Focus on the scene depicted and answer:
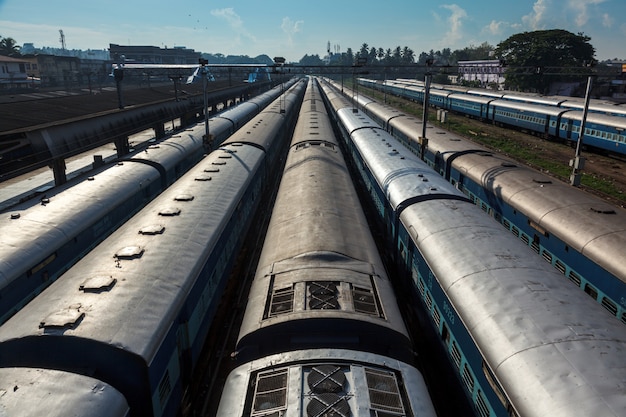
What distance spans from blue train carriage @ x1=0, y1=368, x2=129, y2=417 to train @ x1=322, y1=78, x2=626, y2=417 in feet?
23.2

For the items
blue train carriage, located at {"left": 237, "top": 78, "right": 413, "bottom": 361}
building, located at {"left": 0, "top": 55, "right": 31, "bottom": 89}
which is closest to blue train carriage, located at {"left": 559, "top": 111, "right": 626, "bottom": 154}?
blue train carriage, located at {"left": 237, "top": 78, "right": 413, "bottom": 361}

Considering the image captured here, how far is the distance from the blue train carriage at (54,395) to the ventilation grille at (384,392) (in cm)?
441

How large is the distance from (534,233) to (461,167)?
309 inches

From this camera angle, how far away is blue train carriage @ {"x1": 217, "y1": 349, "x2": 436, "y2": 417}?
6941 mm

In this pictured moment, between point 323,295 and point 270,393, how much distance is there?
9.83ft

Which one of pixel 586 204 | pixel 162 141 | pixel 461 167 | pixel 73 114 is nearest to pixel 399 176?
pixel 461 167

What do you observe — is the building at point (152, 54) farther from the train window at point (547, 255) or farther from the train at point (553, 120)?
the train window at point (547, 255)

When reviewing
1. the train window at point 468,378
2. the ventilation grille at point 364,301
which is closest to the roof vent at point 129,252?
the ventilation grille at point 364,301

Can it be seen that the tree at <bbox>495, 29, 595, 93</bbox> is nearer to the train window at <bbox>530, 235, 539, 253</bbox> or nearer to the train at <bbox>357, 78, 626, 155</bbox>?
the train at <bbox>357, 78, 626, 155</bbox>

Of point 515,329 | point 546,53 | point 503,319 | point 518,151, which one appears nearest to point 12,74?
point 518,151

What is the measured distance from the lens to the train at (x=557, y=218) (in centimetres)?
1168

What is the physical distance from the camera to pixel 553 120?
44.3 metres

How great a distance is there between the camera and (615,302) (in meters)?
11.2

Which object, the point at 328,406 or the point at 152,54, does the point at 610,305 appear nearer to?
the point at 328,406
